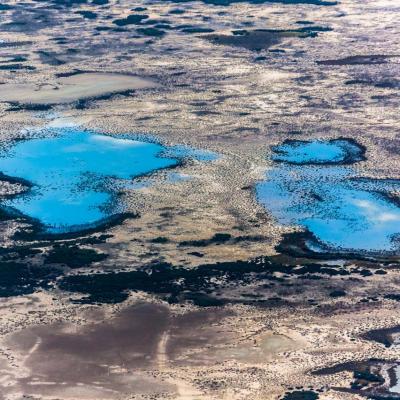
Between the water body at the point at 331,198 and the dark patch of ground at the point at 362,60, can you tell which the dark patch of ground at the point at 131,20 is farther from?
the water body at the point at 331,198

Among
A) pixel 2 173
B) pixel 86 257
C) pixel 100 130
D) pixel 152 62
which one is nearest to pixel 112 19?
pixel 152 62

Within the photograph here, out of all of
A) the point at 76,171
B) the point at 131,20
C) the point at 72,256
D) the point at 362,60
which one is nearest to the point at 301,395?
the point at 72,256

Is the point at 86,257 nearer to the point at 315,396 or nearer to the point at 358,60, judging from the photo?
the point at 315,396

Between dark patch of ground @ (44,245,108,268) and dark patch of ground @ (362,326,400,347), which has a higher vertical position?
dark patch of ground @ (44,245,108,268)

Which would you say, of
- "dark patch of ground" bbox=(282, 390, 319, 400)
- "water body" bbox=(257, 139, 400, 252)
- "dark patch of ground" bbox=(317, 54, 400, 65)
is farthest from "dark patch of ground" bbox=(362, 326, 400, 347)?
"dark patch of ground" bbox=(317, 54, 400, 65)

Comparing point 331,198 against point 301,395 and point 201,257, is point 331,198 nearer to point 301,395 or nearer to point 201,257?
point 201,257

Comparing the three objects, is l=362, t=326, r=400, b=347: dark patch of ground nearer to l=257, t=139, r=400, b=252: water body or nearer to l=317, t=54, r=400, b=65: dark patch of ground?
l=257, t=139, r=400, b=252: water body
